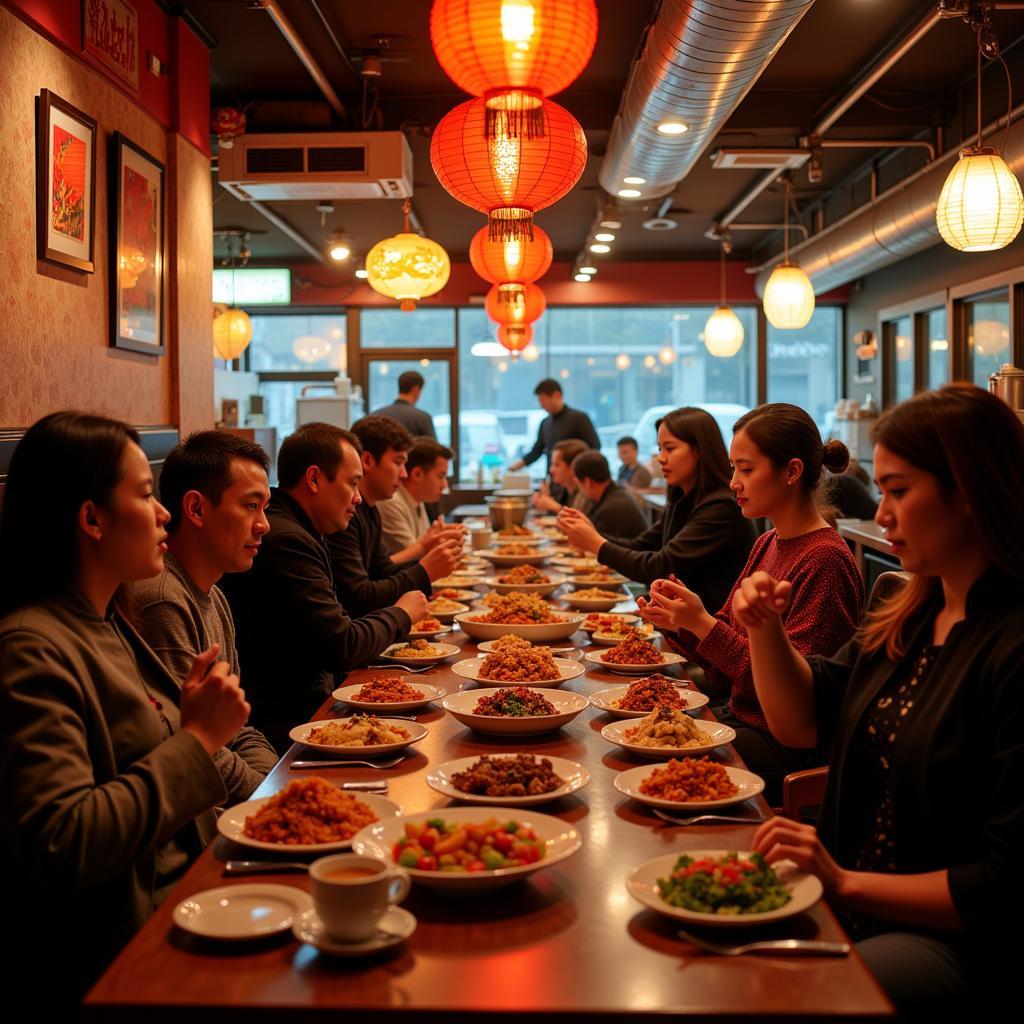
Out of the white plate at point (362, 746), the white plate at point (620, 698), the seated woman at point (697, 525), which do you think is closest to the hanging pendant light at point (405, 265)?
the seated woman at point (697, 525)

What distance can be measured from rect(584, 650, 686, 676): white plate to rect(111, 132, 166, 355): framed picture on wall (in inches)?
112

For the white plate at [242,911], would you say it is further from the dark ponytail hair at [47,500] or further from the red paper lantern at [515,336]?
the red paper lantern at [515,336]

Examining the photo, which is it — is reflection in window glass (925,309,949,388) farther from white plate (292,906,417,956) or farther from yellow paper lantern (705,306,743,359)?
white plate (292,906,417,956)

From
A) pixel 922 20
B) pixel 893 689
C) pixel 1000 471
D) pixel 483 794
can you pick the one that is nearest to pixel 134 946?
pixel 483 794

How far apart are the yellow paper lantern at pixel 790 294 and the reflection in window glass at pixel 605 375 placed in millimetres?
5576

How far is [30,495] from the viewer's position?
1.77 meters

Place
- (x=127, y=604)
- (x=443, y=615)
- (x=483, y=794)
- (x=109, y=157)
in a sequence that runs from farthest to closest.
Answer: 1. (x=109, y=157)
2. (x=443, y=615)
3. (x=127, y=604)
4. (x=483, y=794)

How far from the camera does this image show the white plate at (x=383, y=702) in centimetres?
257

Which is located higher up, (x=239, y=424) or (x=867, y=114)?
(x=867, y=114)

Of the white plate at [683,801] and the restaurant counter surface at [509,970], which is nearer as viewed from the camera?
the restaurant counter surface at [509,970]

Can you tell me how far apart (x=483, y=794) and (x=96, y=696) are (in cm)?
66

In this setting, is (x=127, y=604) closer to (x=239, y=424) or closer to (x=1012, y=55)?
(x=1012, y=55)

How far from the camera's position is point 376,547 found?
15.6 feet

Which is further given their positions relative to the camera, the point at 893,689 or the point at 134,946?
the point at 893,689
